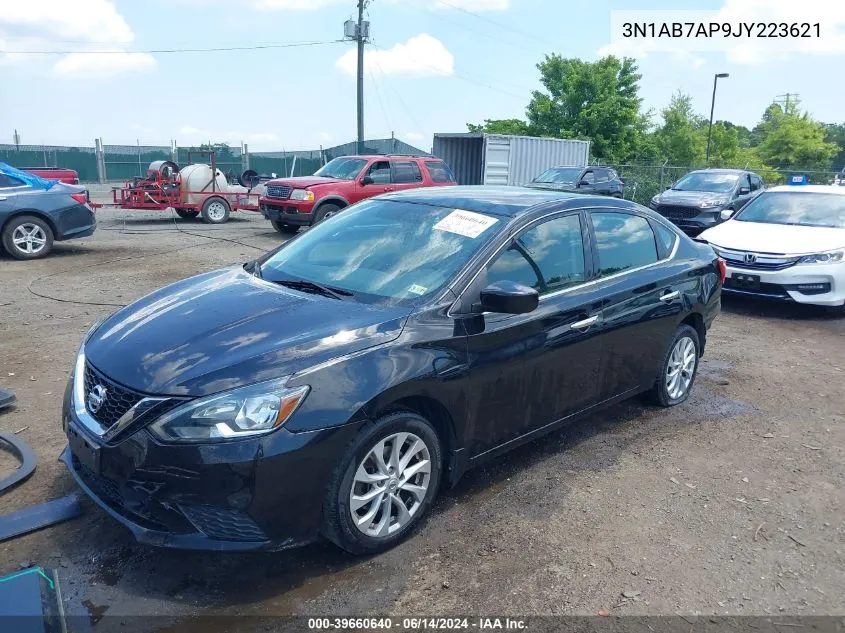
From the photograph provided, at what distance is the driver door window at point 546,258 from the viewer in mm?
3873

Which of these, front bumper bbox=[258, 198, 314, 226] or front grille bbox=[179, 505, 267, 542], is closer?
front grille bbox=[179, 505, 267, 542]

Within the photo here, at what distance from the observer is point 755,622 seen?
117 inches

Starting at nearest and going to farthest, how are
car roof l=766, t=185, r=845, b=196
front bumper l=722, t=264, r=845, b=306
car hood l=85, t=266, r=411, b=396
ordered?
car hood l=85, t=266, r=411, b=396
front bumper l=722, t=264, r=845, b=306
car roof l=766, t=185, r=845, b=196

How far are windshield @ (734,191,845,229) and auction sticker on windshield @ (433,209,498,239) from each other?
7.27 metres

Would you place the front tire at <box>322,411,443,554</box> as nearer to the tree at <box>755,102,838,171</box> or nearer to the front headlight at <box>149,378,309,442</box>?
the front headlight at <box>149,378,309,442</box>

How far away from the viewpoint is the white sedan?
27.6 ft

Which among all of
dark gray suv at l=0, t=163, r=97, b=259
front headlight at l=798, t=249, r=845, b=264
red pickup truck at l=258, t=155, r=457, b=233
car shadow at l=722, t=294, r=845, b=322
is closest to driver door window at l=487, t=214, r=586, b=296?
front headlight at l=798, t=249, r=845, b=264

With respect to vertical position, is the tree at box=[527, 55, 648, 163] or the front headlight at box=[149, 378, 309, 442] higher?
the tree at box=[527, 55, 648, 163]

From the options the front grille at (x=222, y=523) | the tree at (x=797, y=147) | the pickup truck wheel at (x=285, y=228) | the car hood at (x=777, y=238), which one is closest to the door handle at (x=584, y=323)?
the front grille at (x=222, y=523)

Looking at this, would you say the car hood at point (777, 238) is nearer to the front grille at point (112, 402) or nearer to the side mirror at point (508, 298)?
the side mirror at point (508, 298)

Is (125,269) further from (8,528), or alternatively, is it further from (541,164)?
(541,164)

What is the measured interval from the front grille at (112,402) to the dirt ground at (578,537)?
26.9 inches

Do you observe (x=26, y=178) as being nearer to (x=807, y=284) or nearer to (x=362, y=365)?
(x=362, y=365)

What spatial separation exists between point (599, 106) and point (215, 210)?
2390 cm
